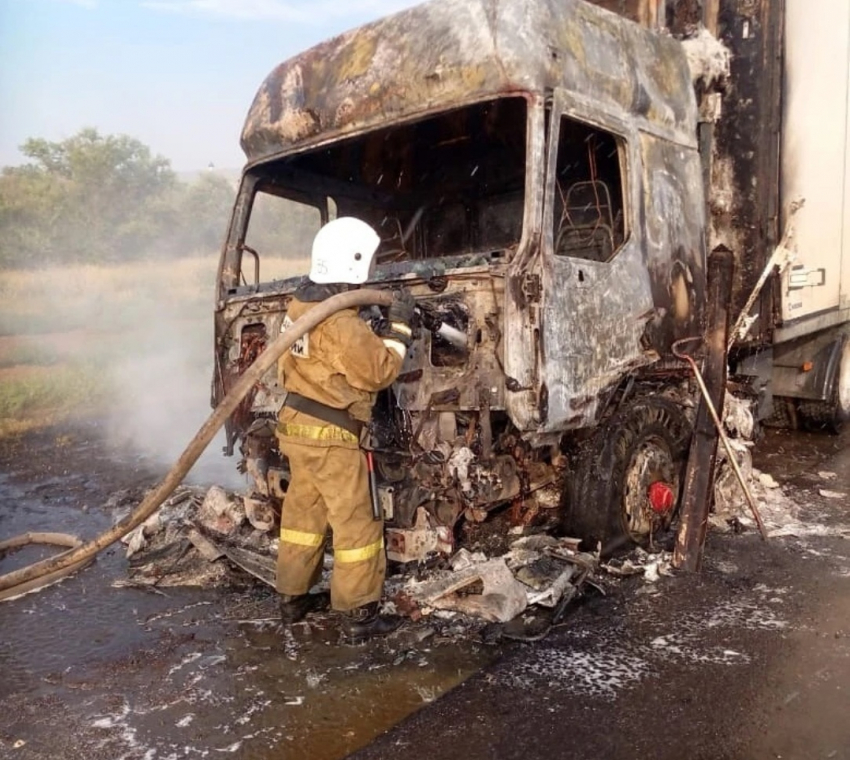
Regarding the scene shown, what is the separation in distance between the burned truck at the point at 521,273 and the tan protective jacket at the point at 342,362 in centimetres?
37

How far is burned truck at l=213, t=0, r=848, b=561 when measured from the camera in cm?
359

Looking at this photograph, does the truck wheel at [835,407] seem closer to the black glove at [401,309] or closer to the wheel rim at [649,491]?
the wheel rim at [649,491]

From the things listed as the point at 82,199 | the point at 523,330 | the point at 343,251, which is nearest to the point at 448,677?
the point at 523,330

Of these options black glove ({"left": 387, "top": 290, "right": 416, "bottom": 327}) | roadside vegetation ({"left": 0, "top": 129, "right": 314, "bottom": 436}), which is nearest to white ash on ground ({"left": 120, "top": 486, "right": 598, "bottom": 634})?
black glove ({"left": 387, "top": 290, "right": 416, "bottom": 327})

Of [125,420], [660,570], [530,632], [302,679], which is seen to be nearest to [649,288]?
[660,570]

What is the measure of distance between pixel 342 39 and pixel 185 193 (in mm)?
21500

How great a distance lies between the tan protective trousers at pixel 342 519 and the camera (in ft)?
11.5

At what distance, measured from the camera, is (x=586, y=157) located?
179 inches

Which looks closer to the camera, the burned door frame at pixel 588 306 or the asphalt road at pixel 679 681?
the asphalt road at pixel 679 681

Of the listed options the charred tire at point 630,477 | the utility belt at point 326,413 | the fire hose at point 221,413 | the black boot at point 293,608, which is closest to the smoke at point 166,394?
the black boot at point 293,608

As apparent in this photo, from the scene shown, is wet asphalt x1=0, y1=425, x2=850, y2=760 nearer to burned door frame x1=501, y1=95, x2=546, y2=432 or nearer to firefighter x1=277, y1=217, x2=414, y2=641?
firefighter x1=277, y1=217, x2=414, y2=641

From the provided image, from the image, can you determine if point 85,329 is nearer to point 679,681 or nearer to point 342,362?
point 342,362

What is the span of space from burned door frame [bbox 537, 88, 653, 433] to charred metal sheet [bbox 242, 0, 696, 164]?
19cm

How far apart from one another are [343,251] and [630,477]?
2.13m
